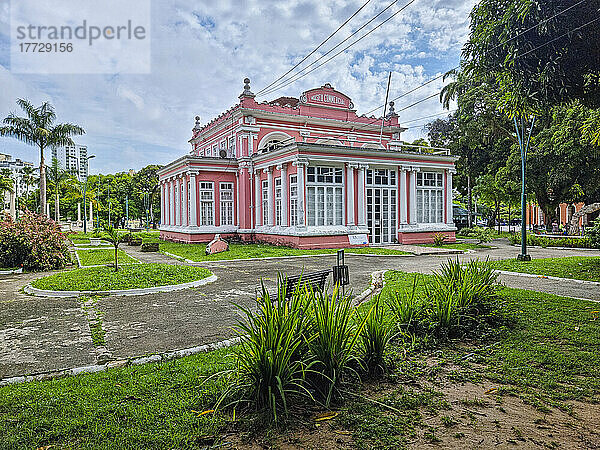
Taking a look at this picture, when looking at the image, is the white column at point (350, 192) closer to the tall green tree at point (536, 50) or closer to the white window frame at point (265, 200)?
the white window frame at point (265, 200)

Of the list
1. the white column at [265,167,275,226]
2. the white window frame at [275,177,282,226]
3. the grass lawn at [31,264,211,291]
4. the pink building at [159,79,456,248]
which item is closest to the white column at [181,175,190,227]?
the pink building at [159,79,456,248]

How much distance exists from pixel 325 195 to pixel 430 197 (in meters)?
7.45

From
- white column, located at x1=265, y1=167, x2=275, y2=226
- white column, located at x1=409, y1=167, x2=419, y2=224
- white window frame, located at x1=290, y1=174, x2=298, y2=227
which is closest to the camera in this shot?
white window frame, located at x1=290, y1=174, x2=298, y2=227

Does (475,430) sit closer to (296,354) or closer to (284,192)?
(296,354)

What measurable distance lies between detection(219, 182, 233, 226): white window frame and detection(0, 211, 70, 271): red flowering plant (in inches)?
483

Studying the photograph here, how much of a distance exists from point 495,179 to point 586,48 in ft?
85.1

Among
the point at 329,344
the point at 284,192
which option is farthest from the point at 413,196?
the point at 329,344

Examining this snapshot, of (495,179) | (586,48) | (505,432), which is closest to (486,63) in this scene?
(586,48)

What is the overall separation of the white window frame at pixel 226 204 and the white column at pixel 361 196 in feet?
27.7

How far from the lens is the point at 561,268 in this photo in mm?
12641

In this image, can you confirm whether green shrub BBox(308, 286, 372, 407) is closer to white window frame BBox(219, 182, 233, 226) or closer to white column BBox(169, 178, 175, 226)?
white window frame BBox(219, 182, 233, 226)

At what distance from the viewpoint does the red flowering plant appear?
1541 cm

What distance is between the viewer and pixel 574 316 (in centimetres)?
697

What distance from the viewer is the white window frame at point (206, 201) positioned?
2716cm
